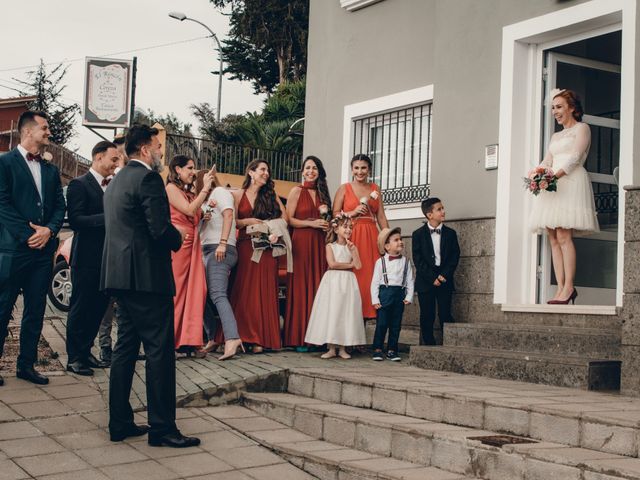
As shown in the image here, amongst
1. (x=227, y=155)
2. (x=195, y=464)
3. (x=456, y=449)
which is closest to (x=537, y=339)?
(x=456, y=449)

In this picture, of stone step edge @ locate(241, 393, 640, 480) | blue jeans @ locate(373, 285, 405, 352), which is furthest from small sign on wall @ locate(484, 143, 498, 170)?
stone step edge @ locate(241, 393, 640, 480)

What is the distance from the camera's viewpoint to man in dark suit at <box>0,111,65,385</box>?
25.0 ft

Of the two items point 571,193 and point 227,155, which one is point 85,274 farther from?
point 227,155

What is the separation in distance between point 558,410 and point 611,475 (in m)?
1.04

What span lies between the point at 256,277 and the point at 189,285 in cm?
84

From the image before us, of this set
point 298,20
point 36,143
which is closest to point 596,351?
point 36,143

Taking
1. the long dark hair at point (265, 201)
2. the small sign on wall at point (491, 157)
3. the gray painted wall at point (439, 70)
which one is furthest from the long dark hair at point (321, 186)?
the small sign on wall at point (491, 157)

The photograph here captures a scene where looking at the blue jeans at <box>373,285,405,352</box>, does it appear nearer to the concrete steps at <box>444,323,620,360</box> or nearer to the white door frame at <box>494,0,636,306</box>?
the concrete steps at <box>444,323,620,360</box>

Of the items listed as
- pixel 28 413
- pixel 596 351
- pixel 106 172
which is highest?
pixel 106 172

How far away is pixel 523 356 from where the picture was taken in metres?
7.93

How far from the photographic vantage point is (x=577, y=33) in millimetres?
9242

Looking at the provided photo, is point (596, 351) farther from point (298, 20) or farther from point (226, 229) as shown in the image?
point (298, 20)

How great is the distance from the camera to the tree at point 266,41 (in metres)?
40.7

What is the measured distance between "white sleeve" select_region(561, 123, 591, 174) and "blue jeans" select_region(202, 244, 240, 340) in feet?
11.0
